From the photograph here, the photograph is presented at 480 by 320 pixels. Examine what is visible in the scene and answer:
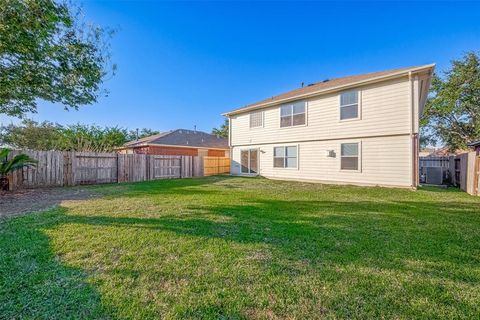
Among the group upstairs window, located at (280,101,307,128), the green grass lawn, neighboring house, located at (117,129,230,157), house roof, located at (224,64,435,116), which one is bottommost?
the green grass lawn

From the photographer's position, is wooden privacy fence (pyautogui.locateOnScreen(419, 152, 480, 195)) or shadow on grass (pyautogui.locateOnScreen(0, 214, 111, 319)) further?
wooden privacy fence (pyautogui.locateOnScreen(419, 152, 480, 195))

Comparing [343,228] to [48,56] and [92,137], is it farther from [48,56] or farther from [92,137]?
[92,137]

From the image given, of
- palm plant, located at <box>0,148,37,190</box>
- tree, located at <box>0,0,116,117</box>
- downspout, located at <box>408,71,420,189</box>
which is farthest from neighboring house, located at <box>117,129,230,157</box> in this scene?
downspout, located at <box>408,71,420,189</box>

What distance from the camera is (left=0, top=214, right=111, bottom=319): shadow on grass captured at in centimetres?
175

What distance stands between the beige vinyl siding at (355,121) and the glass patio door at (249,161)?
0.83 metres

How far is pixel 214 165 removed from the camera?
17797mm

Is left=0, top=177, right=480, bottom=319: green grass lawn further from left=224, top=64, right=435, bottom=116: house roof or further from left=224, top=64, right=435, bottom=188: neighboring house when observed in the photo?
left=224, top=64, right=435, bottom=116: house roof

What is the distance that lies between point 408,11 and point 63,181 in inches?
651

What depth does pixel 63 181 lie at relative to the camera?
9836 millimetres

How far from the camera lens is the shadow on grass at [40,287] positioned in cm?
175

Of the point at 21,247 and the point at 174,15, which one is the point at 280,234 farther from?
the point at 174,15

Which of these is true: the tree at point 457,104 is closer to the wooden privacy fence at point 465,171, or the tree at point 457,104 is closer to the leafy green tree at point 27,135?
the wooden privacy fence at point 465,171

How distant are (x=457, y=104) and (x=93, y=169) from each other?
27865mm

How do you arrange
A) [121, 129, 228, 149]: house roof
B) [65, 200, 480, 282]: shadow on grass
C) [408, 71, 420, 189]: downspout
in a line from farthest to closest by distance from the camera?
[121, 129, 228, 149]: house roof, [408, 71, 420, 189]: downspout, [65, 200, 480, 282]: shadow on grass
